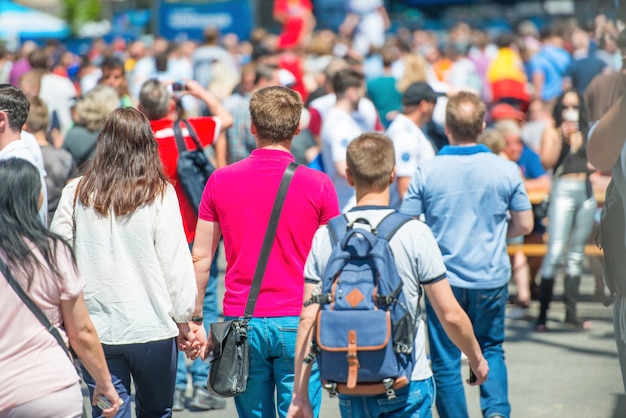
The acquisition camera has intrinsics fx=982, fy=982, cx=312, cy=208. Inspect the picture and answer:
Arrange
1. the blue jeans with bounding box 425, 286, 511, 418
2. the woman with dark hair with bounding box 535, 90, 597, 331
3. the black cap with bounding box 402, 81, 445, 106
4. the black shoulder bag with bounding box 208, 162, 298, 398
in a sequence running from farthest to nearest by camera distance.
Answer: the woman with dark hair with bounding box 535, 90, 597, 331
the black cap with bounding box 402, 81, 445, 106
the blue jeans with bounding box 425, 286, 511, 418
the black shoulder bag with bounding box 208, 162, 298, 398

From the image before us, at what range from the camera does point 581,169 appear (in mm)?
8398

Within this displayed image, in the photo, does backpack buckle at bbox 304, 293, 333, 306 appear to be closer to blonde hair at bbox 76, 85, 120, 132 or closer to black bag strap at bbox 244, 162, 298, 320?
black bag strap at bbox 244, 162, 298, 320

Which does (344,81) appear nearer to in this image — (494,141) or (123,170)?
(494,141)

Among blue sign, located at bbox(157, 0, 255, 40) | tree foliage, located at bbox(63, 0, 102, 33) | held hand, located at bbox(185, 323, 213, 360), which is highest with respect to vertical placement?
tree foliage, located at bbox(63, 0, 102, 33)

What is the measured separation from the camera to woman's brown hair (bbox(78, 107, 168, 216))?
4.34m

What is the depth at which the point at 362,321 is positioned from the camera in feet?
11.6

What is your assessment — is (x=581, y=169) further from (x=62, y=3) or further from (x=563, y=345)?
(x=62, y=3)

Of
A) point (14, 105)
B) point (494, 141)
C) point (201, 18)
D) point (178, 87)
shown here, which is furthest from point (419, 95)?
point (201, 18)

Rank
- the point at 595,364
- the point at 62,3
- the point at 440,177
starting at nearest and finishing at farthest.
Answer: the point at 440,177, the point at 595,364, the point at 62,3

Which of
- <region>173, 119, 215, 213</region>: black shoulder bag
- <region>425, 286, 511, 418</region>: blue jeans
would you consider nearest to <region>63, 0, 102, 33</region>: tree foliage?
<region>173, 119, 215, 213</region>: black shoulder bag

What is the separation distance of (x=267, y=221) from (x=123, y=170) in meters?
0.69

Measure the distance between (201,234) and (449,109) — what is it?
1.80 meters

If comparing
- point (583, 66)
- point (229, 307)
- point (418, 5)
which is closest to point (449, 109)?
point (229, 307)

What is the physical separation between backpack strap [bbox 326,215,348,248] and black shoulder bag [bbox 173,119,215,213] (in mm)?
2151
